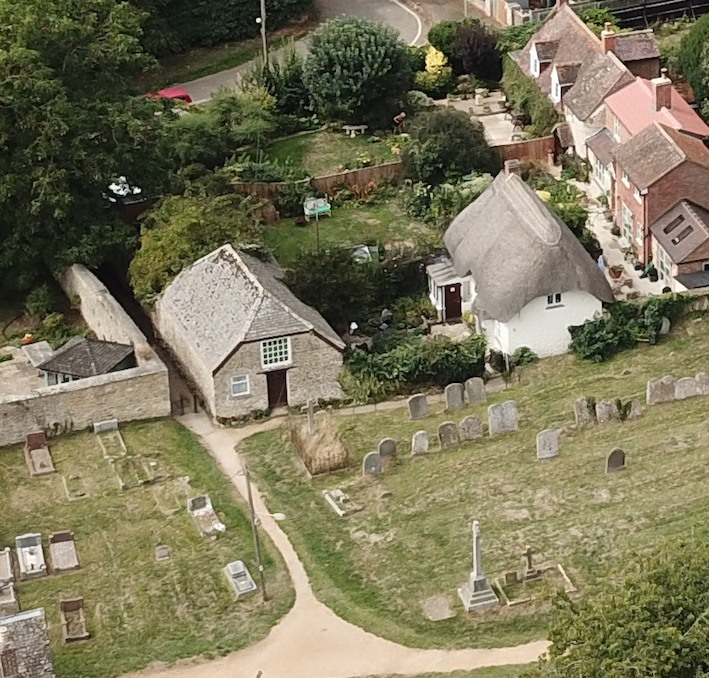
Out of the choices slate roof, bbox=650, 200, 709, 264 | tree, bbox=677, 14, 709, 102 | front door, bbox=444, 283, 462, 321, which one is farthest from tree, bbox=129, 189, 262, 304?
tree, bbox=677, 14, 709, 102

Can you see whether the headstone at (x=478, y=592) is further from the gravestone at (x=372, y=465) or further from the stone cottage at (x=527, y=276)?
the stone cottage at (x=527, y=276)

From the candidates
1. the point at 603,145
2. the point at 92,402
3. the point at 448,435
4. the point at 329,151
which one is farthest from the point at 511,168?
the point at 92,402

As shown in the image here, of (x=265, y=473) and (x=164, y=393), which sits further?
(x=164, y=393)

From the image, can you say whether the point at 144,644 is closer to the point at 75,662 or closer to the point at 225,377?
the point at 75,662

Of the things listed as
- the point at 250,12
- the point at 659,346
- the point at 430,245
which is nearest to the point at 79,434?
the point at 430,245

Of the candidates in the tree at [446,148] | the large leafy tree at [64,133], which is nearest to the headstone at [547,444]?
the large leafy tree at [64,133]

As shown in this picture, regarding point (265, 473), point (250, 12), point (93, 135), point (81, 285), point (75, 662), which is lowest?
point (75, 662)
